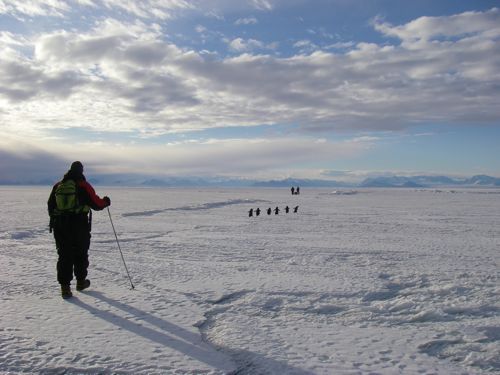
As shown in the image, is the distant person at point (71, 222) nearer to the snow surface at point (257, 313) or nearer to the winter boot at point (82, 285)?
the winter boot at point (82, 285)

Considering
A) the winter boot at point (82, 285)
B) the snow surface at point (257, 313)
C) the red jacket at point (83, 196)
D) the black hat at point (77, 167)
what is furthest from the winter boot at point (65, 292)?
the black hat at point (77, 167)

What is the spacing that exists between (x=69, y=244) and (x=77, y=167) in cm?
126

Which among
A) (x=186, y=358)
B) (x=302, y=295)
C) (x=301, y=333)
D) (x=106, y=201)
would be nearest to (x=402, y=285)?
(x=302, y=295)

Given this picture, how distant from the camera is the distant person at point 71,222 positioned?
6.47 metres

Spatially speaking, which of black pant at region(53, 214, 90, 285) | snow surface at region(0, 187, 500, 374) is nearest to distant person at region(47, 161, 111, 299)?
black pant at region(53, 214, 90, 285)

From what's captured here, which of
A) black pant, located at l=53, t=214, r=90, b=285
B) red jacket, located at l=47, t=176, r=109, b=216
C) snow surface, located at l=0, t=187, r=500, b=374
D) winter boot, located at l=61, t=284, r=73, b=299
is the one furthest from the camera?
red jacket, located at l=47, t=176, r=109, b=216

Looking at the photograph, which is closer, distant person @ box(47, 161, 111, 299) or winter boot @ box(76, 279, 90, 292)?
distant person @ box(47, 161, 111, 299)

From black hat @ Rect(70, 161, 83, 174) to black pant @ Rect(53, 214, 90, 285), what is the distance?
2.44 feet

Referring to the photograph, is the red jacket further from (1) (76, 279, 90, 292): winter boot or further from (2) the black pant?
(1) (76, 279, 90, 292): winter boot

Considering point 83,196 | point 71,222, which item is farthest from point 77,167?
point 71,222

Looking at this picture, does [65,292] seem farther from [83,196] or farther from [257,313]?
[257,313]

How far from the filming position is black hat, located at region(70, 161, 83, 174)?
662 cm

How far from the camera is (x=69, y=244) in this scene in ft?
21.3

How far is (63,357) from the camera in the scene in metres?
4.23
